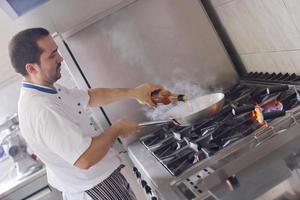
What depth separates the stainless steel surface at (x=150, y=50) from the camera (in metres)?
1.62

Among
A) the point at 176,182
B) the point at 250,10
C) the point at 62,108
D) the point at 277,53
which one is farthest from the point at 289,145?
the point at 62,108

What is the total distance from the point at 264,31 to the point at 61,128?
0.82m

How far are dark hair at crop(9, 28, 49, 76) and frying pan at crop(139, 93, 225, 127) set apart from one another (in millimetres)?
451

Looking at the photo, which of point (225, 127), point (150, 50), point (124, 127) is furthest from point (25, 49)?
point (225, 127)

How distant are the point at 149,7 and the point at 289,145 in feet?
3.09

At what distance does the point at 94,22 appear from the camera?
1.59m

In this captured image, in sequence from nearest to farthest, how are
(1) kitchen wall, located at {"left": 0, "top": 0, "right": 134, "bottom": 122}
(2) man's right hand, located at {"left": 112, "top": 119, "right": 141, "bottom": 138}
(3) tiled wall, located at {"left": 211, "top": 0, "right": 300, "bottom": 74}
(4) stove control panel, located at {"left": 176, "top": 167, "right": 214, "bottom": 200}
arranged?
(4) stove control panel, located at {"left": 176, "top": 167, "right": 214, "bottom": 200}, (3) tiled wall, located at {"left": 211, "top": 0, "right": 300, "bottom": 74}, (2) man's right hand, located at {"left": 112, "top": 119, "right": 141, "bottom": 138}, (1) kitchen wall, located at {"left": 0, "top": 0, "right": 134, "bottom": 122}

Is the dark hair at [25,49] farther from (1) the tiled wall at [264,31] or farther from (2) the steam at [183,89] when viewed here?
(1) the tiled wall at [264,31]

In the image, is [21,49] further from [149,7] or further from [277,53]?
[277,53]

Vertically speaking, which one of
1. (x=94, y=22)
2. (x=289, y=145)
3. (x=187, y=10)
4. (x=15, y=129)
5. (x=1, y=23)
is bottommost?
(x=289, y=145)

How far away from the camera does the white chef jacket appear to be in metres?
1.16

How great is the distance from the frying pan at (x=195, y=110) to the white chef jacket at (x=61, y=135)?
9.4 inches

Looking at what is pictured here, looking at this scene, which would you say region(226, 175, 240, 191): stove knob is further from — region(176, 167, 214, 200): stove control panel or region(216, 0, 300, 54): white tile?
region(216, 0, 300, 54): white tile

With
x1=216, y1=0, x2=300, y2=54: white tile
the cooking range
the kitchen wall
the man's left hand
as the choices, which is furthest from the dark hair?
x1=216, y1=0, x2=300, y2=54: white tile
